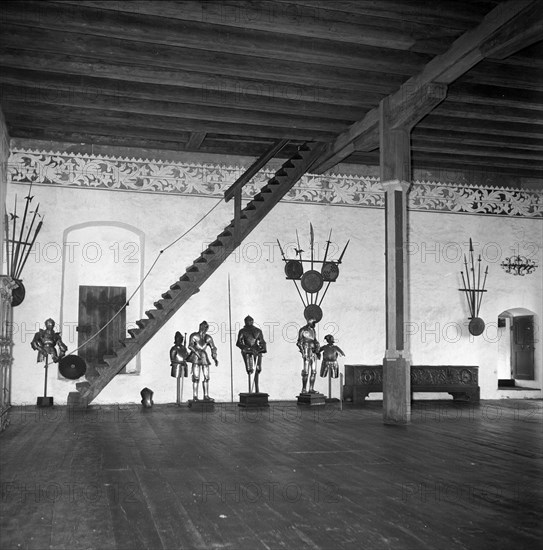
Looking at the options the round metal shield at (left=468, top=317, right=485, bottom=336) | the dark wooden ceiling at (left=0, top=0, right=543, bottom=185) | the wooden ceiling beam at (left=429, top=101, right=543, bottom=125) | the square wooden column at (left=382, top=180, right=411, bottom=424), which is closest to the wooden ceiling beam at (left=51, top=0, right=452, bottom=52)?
the dark wooden ceiling at (left=0, top=0, right=543, bottom=185)

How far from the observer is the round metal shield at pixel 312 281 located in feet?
41.2

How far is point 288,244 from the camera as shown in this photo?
12727mm

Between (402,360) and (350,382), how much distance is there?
129 inches

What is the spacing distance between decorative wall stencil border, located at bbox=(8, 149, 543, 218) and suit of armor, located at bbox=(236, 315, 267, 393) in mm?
2680

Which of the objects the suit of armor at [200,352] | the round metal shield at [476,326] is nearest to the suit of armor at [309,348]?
Answer: the suit of armor at [200,352]

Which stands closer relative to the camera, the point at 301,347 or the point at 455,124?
the point at 455,124

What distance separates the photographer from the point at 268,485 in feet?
16.9

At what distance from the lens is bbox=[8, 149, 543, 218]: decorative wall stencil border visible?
11.7 metres

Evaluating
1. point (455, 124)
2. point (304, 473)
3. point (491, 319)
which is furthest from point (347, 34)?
point (491, 319)

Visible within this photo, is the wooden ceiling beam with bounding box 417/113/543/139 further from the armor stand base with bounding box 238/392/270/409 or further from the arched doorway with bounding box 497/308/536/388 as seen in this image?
the armor stand base with bounding box 238/392/270/409

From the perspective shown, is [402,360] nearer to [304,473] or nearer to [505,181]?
[304,473]

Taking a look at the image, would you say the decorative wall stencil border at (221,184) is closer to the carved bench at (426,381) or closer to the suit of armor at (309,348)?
the suit of armor at (309,348)

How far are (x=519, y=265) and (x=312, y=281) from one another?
466 cm

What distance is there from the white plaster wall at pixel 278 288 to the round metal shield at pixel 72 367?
0.29 meters
